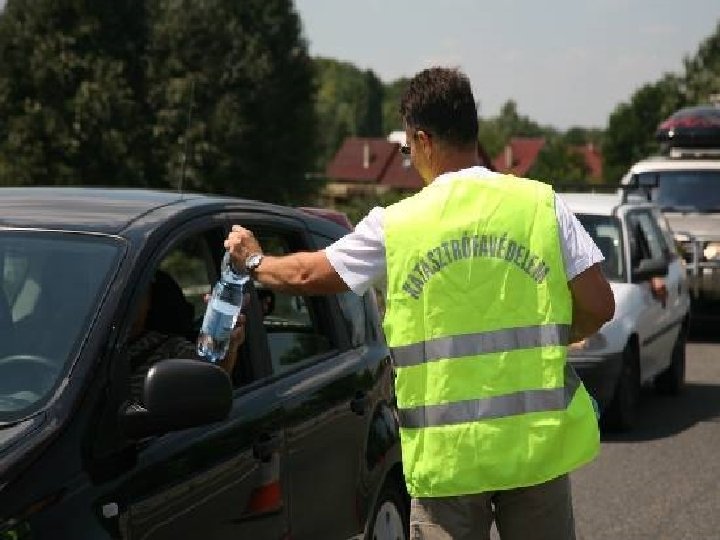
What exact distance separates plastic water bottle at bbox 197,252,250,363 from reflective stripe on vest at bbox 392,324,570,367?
0.55 m

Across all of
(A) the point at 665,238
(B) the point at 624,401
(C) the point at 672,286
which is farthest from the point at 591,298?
(A) the point at 665,238

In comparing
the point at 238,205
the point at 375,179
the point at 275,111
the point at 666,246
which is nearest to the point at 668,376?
the point at 666,246

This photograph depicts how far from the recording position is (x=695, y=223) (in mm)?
18750

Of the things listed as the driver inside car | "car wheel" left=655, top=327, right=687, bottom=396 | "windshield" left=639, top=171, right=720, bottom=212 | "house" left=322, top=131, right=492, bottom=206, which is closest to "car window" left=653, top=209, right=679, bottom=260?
"car wheel" left=655, top=327, right=687, bottom=396

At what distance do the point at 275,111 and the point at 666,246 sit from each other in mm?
57630

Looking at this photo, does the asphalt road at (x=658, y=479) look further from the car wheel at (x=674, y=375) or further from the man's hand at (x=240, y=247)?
the man's hand at (x=240, y=247)

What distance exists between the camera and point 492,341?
3.78m

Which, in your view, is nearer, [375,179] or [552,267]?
[552,267]

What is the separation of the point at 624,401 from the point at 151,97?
194 feet

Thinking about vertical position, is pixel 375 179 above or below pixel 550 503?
below

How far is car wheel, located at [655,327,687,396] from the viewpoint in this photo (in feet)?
43.9

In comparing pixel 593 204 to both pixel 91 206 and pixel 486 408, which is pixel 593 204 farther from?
pixel 486 408

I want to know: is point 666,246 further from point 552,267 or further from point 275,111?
point 275,111

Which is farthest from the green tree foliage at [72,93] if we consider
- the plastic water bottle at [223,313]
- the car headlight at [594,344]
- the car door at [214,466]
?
the plastic water bottle at [223,313]
